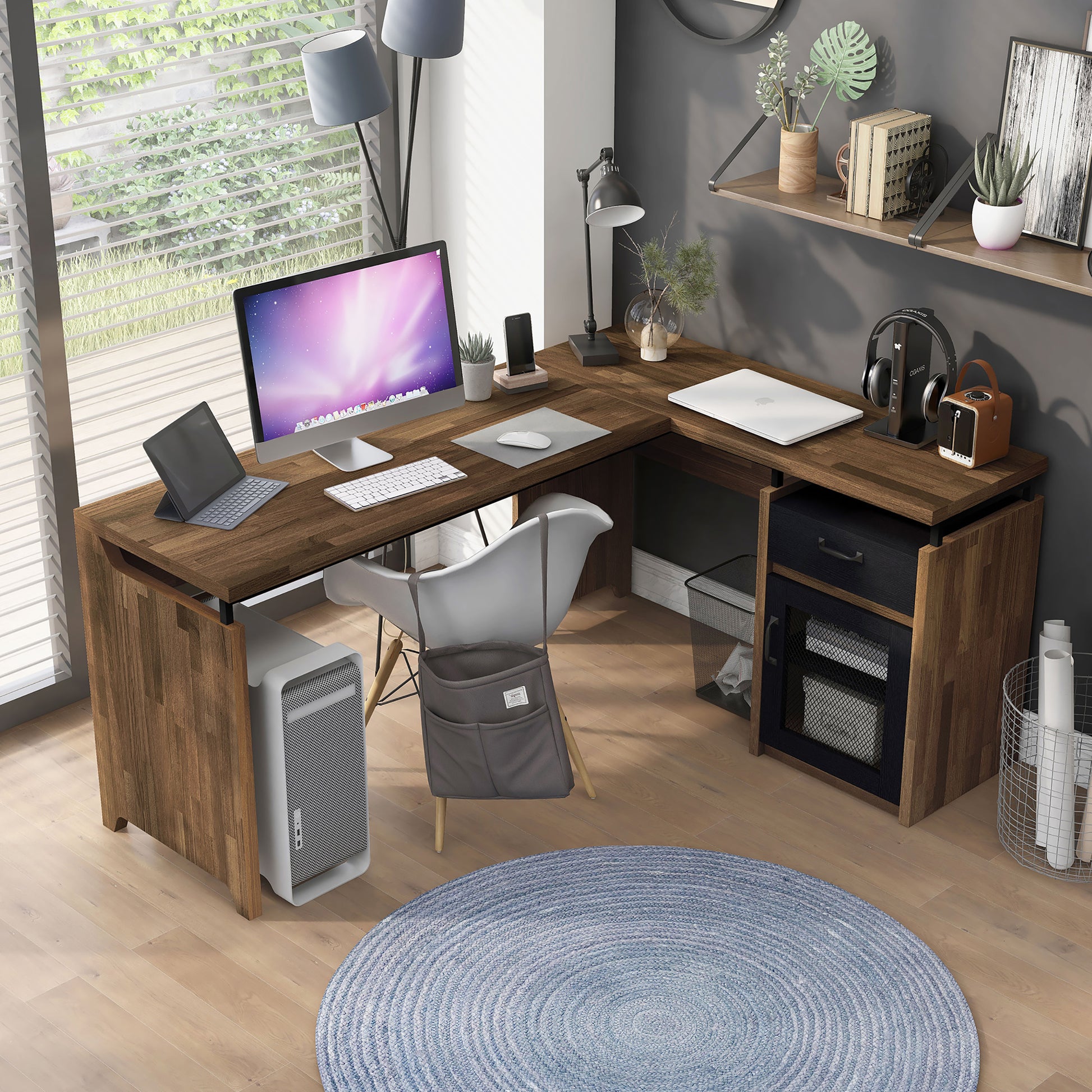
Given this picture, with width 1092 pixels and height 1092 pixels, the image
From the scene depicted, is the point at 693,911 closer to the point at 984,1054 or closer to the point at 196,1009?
the point at 984,1054

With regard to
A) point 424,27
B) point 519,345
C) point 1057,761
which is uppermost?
point 424,27

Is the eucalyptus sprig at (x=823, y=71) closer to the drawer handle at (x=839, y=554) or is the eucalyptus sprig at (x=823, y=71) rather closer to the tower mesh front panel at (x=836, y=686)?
the drawer handle at (x=839, y=554)

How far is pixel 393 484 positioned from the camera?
342 centimetres

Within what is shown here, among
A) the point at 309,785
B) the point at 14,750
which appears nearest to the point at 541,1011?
the point at 309,785

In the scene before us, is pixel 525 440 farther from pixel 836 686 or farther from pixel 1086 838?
pixel 1086 838

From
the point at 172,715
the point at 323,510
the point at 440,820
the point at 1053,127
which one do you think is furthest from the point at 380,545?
the point at 1053,127

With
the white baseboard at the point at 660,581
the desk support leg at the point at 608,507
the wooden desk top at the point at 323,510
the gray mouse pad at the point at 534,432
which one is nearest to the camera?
the wooden desk top at the point at 323,510

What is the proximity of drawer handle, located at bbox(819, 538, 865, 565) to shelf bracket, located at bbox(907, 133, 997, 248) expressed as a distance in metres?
0.69

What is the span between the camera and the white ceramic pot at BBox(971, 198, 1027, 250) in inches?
132

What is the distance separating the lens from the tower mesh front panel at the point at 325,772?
3.20m

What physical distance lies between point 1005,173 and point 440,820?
1892 millimetres

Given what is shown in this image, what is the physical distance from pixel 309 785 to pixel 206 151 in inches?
68.4

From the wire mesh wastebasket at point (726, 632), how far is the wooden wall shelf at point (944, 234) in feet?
2.95

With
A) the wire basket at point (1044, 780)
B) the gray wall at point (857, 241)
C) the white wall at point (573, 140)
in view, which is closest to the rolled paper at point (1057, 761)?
the wire basket at point (1044, 780)
